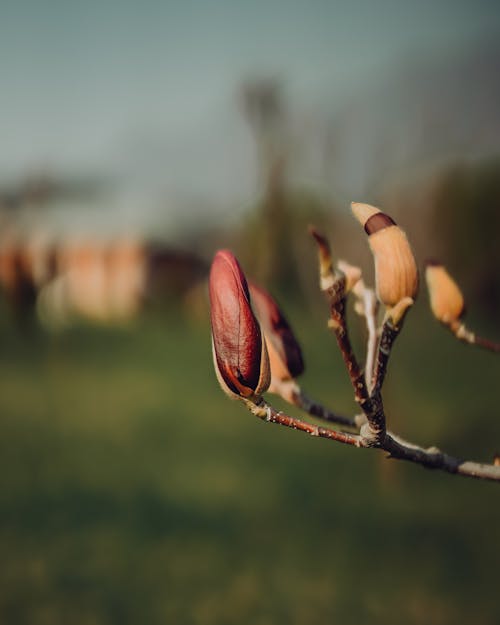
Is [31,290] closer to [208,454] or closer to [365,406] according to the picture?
[208,454]

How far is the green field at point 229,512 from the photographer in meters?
4.72

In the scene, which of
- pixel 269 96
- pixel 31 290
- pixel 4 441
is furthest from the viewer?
pixel 31 290

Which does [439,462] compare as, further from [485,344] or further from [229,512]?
[229,512]

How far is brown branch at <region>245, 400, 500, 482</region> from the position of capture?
59cm

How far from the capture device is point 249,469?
6.73 m

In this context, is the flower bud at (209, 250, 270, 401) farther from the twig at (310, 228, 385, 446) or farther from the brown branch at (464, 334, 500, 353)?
the brown branch at (464, 334, 500, 353)

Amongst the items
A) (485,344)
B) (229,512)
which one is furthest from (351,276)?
(229,512)

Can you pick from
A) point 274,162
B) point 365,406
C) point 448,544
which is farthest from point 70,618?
point 274,162

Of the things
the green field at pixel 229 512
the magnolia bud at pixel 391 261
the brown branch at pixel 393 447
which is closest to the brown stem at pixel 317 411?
the brown branch at pixel 393 447

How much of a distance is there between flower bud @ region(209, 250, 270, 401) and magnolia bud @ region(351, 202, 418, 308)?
12 cm

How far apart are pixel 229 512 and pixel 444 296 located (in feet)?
17.8

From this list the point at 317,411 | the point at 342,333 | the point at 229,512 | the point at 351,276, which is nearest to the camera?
the point at 342,333

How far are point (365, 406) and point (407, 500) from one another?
232 inches

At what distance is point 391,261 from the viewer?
0.54 m
